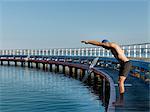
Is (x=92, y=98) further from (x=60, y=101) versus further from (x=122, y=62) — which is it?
(x=122, y=62)

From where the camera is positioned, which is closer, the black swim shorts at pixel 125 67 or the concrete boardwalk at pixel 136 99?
the concrete boardwalk at pixel 136 99

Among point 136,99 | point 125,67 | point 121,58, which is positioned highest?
point 121,58

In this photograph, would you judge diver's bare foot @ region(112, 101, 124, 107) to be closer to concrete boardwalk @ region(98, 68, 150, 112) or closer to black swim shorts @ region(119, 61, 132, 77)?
concrete boardwalk @ region(98, 68, 150, 112)

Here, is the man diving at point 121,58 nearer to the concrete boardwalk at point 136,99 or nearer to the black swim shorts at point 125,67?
the black swim shorts at point 125,67

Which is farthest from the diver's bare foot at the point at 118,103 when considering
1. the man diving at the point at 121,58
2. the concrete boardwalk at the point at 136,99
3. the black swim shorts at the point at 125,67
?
the black swim shorts at the point at 125,67

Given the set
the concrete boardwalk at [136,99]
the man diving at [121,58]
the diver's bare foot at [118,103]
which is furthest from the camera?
the diver's bare foot at [118,103]

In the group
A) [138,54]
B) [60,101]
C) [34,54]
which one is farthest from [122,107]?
[34,54]

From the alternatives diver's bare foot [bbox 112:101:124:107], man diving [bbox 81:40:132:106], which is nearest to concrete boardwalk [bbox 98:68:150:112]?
diver's bare foot [bbox 112:101:124:107]

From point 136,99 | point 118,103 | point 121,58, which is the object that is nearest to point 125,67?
point 121,58

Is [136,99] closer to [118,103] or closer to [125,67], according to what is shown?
[118,103]

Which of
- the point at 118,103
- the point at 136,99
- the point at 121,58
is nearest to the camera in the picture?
the point at 121,58

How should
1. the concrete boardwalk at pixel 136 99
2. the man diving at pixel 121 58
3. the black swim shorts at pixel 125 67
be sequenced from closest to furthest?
the man diving at pixel 121 58 < the concrete boardwalk at pixel 136 99 < the black swim shorts at pixel 125 67

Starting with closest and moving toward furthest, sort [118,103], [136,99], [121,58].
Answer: [121,58], [118,103], [136,99]

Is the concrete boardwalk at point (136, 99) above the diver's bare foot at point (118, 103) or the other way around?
the other way around
